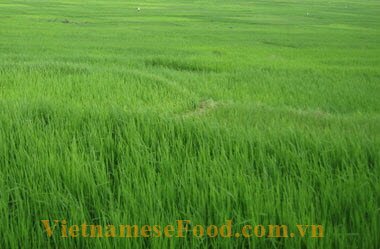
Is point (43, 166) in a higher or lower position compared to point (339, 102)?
higher

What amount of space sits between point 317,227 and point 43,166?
1480 mm

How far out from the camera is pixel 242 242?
1532 mm

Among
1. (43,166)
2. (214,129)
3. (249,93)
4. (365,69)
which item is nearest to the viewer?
(43,166)

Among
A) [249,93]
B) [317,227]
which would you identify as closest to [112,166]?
[317,227]

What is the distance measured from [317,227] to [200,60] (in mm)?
9459

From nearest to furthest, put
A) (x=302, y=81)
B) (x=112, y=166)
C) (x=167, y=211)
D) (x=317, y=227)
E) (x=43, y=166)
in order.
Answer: (x=317, y=227) < (x=167, y=211) < (x=43, y=166) < (x=112, y=166) < (x=302, y=81)

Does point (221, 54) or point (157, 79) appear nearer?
point (157, 79)

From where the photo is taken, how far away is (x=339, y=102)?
6465 mm

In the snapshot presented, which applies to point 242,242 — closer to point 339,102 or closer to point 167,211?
point 167,211

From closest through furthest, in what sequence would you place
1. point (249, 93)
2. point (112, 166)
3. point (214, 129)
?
point (112, 166)
point (214, 129)
point (249, 93)

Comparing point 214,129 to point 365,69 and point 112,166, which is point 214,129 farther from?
point 365,69

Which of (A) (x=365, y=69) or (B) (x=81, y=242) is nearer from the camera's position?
(B) (x=81, y=242)

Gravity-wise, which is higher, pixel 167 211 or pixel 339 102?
pixel 167 211

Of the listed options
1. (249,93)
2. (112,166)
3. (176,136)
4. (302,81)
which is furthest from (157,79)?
(112,166)
